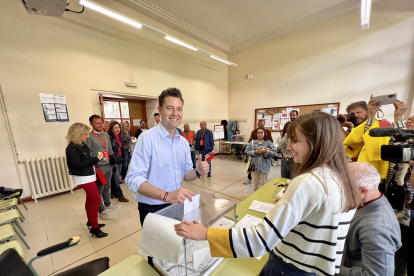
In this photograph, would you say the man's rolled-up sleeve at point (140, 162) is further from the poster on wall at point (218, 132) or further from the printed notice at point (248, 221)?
the poster on wall at point (218, 132)

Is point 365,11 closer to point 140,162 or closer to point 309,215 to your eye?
point 309,215

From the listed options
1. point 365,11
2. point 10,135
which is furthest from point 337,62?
point 10,135

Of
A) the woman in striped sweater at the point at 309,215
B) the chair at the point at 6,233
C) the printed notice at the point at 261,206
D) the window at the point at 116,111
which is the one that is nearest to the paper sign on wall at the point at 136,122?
the window at the point at 116,111

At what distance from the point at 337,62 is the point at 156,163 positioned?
6554 mm

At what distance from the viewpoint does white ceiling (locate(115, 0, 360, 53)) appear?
4.27m

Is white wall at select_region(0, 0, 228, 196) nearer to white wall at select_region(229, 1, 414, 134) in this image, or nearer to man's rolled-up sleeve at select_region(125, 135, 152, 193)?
man's rolled-up sleeve at select_region(125, 135, 152, 193)

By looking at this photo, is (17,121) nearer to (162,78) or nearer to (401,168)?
(162,78)

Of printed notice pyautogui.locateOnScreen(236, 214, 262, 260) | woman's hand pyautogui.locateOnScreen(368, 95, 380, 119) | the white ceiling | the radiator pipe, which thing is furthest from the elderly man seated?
the white ceiling

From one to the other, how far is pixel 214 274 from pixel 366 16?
18.7 ft

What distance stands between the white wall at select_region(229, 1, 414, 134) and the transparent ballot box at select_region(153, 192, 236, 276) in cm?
604

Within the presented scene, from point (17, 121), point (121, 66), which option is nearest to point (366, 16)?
point (121, 66)

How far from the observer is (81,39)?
11.7 feet

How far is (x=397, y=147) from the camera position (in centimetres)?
89

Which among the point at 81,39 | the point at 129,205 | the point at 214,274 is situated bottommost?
the point at 129,205
